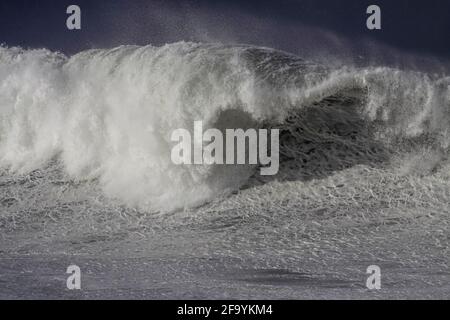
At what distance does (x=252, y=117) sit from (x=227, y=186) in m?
0.68

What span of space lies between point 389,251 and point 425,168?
1664mm

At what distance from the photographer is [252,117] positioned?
6.00 metres

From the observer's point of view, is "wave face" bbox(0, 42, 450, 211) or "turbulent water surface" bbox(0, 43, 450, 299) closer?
"turbulent water surface" bbox(0, 43, 450, 299)

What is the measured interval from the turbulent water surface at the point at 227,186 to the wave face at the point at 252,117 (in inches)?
0.6

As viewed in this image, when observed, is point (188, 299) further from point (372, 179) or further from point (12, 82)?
point (12, 82)

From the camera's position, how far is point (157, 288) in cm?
380

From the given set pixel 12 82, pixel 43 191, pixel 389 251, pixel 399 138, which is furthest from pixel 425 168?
pixel 12 82

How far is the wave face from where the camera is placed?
5922 mm

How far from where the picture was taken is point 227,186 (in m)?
5.80

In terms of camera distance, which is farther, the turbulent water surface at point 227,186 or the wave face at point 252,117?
the wave face at point 252,117

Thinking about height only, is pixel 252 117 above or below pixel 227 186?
above

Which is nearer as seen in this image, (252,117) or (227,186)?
(227,186)

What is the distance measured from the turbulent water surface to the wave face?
0.05 feet

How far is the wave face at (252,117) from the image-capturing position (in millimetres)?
5922
